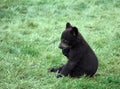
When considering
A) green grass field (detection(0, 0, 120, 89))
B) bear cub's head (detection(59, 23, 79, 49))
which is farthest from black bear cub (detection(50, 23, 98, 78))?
green grass field (detection(0, 0, 120, 89))

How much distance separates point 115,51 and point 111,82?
2.27 meters

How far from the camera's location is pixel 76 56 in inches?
275

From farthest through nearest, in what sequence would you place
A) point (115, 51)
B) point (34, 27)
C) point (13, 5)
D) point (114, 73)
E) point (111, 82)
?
1. point (13, 5)
2. point (34, 27)
3. point (115, 51)
4. point (114, 73)
5. point (111, 82)

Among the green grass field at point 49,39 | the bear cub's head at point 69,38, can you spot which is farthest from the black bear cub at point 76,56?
the green grass field at point 49,39

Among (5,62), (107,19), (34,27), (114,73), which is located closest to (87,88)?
(114,73)

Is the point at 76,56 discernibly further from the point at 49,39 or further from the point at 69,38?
the point at 49,39

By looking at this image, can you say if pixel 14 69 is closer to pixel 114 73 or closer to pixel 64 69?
pixel 64 69

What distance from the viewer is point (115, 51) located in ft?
29.8

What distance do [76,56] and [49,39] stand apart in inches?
127

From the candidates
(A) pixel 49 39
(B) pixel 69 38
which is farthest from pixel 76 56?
(A) pixel 49 39

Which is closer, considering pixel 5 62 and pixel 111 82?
pixel 111 82

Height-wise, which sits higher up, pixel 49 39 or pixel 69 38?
pixel 69 38

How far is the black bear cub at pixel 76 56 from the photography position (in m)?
6.90

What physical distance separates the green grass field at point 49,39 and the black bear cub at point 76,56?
20 centimetres
